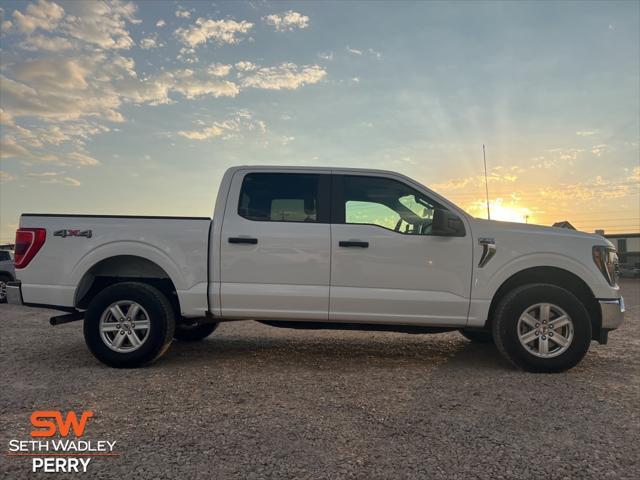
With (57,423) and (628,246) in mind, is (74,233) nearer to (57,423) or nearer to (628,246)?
(57,423)

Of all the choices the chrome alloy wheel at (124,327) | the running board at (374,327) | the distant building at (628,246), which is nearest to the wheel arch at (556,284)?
the running board at (374,327)

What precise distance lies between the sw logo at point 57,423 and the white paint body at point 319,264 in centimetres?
157

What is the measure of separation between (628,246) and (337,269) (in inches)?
785

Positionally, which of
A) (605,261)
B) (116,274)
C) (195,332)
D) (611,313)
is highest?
(605,261)

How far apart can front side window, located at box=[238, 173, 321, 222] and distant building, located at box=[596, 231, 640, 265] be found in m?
19.2

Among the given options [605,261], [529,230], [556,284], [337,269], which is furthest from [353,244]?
[605,261]

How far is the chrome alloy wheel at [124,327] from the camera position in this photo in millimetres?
4570

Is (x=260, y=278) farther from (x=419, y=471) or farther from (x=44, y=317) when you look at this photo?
(x=44, y=317)

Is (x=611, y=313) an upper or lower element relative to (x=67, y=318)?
upper

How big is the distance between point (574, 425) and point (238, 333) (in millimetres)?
4753

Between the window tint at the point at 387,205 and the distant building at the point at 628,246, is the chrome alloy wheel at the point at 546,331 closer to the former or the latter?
the window tint at the point at 387,205

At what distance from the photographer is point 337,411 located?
3.36 m

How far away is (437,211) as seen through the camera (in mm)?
4402

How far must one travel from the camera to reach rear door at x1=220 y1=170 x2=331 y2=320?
14.9 ft
